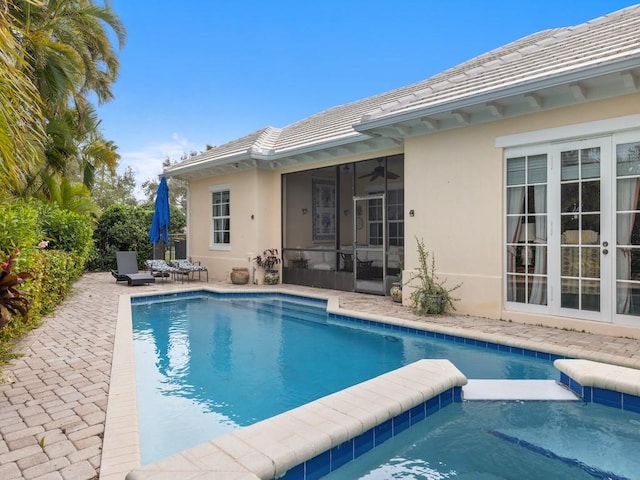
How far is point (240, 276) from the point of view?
1382 centimetres

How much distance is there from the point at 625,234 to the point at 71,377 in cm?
791

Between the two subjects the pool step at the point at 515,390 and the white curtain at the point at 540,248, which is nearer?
the pool step at the point at 515,390

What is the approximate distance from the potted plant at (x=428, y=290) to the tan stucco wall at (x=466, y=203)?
15cm

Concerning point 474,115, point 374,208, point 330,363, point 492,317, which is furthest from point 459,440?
point 374,208

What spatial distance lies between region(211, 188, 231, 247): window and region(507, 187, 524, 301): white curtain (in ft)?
31.9

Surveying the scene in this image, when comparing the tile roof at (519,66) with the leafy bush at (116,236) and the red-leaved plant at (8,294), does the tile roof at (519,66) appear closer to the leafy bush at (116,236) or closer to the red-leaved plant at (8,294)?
the red-leaved plant at (8,294)

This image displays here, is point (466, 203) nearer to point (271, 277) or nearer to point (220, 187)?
point (271, 277)

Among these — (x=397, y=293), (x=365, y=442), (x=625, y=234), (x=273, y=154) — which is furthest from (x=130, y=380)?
(x=273, y=154)

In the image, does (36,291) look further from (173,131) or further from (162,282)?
(173,131)

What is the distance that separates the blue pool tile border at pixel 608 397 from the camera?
4230 mm

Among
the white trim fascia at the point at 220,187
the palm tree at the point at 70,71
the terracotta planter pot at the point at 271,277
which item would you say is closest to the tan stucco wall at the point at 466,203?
the terracotta planter pot at the point at 271,277

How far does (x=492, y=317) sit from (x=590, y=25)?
6.64m

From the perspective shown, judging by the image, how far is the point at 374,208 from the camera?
13781 mm

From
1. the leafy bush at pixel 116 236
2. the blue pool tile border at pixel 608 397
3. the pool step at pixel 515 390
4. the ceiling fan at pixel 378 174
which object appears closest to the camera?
the blue pool tile border at pixel 608 397
